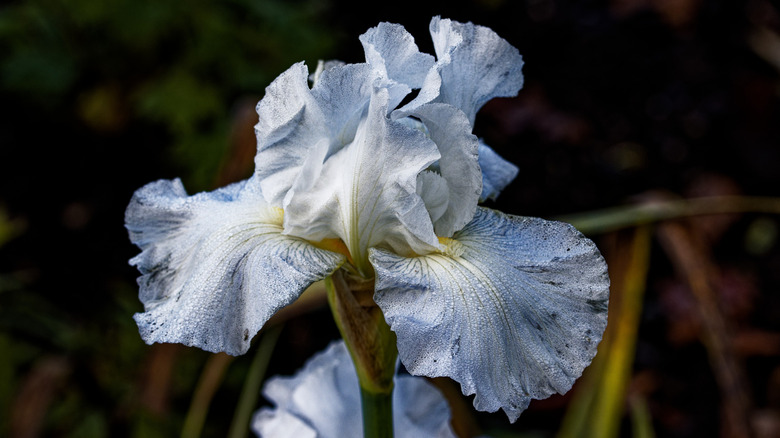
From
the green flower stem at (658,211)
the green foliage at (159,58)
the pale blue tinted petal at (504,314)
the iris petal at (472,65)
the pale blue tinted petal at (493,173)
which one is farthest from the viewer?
the green foliage at (159,58)

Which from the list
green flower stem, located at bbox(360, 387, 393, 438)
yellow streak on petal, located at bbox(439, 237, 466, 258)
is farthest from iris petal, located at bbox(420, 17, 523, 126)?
green flower stem, located at bbox(360, 387, 393, 438)

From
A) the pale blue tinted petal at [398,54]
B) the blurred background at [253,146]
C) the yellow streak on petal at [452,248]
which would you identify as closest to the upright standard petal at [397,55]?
the pale blue tinted petal at [398,54]

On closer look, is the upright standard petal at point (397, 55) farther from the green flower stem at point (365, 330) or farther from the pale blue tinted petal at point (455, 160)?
the green flower stem at point (365, 330)

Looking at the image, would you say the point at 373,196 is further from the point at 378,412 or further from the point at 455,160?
the point at 378,412

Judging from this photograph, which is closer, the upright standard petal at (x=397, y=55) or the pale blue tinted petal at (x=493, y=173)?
the upright standard petal at (x=397, y=55)

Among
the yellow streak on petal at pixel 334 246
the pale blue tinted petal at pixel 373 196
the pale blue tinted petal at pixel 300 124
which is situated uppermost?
the pale blue tinted petal at pixel 300 124

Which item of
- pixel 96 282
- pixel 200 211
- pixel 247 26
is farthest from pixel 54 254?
pixel 200 211

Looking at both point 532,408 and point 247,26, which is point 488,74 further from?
point 247,26

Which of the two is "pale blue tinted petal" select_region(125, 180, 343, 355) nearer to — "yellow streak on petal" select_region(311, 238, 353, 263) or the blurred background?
"yellow streak on petal" select_region(311, 238, 353, 263)
